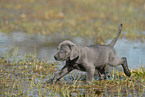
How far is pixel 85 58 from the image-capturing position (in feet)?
20.7

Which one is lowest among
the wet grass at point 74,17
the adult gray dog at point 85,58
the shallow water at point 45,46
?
the adult gray dog at point 85,58

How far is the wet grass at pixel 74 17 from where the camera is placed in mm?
13612

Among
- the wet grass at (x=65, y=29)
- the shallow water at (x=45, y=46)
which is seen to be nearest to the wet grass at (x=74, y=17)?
the wet grass at (x=65, y=29)

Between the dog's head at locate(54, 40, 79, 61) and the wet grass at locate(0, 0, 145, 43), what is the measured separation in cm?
537

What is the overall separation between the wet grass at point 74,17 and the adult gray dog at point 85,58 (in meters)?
4.52

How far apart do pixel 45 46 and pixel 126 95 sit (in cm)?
533

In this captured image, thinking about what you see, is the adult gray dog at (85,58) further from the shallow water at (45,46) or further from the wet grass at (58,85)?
the shallow water at (45,46)

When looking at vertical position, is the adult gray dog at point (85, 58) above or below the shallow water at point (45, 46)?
below

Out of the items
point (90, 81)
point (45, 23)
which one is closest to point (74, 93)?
point (90, 81)

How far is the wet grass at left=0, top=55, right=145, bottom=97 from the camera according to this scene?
568cm

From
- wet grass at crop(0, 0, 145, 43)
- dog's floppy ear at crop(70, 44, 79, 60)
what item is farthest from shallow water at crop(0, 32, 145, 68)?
dog's floppy ear at crop(70, 44, 79, 60)

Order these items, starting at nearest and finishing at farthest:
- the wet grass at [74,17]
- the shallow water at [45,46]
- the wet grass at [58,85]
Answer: the wet grass at [58,85] → the shallow water at [45,46] → the wet grass at [74,17]

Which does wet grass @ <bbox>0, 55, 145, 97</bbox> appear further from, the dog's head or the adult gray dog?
the dog's head

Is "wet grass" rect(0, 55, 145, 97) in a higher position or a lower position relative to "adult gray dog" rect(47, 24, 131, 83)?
lower
